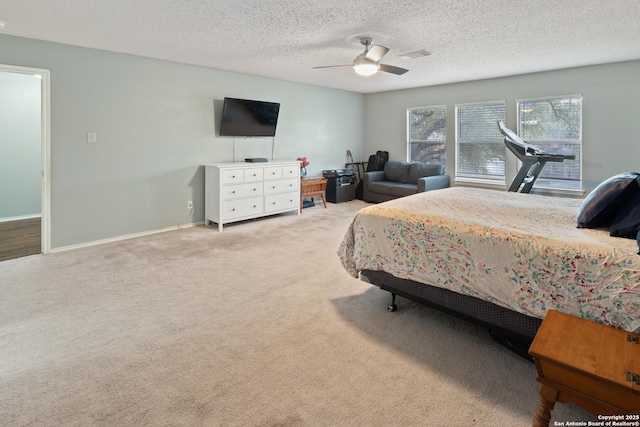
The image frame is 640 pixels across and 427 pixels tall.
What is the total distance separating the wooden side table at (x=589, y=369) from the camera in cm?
125

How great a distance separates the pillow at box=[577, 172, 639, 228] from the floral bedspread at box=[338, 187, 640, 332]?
9cm

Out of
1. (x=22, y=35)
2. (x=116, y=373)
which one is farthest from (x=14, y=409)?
(x=22, y=35)

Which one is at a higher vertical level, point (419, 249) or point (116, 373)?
point (419, 249)

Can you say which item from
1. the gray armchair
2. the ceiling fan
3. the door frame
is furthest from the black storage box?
the door frame

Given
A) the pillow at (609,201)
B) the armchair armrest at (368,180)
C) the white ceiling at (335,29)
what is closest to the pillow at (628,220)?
the pillow at (609,201)

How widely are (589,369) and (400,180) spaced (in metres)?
6.30

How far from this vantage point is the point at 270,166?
5812 millimetres

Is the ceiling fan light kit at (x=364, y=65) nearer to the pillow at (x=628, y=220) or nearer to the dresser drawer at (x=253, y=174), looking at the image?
the dresser drawer at (x=253, y=174)

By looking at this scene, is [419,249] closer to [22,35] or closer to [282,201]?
[282,201]

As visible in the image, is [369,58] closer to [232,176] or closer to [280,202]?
[232,176]

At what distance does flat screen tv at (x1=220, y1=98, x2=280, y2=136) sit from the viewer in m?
5.58

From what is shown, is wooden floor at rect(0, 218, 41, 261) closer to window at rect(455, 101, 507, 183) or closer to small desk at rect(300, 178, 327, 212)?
small desk at rect(300, 178, 327, 212)

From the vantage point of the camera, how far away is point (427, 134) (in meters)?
7.42

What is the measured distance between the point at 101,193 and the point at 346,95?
17.2 feet
